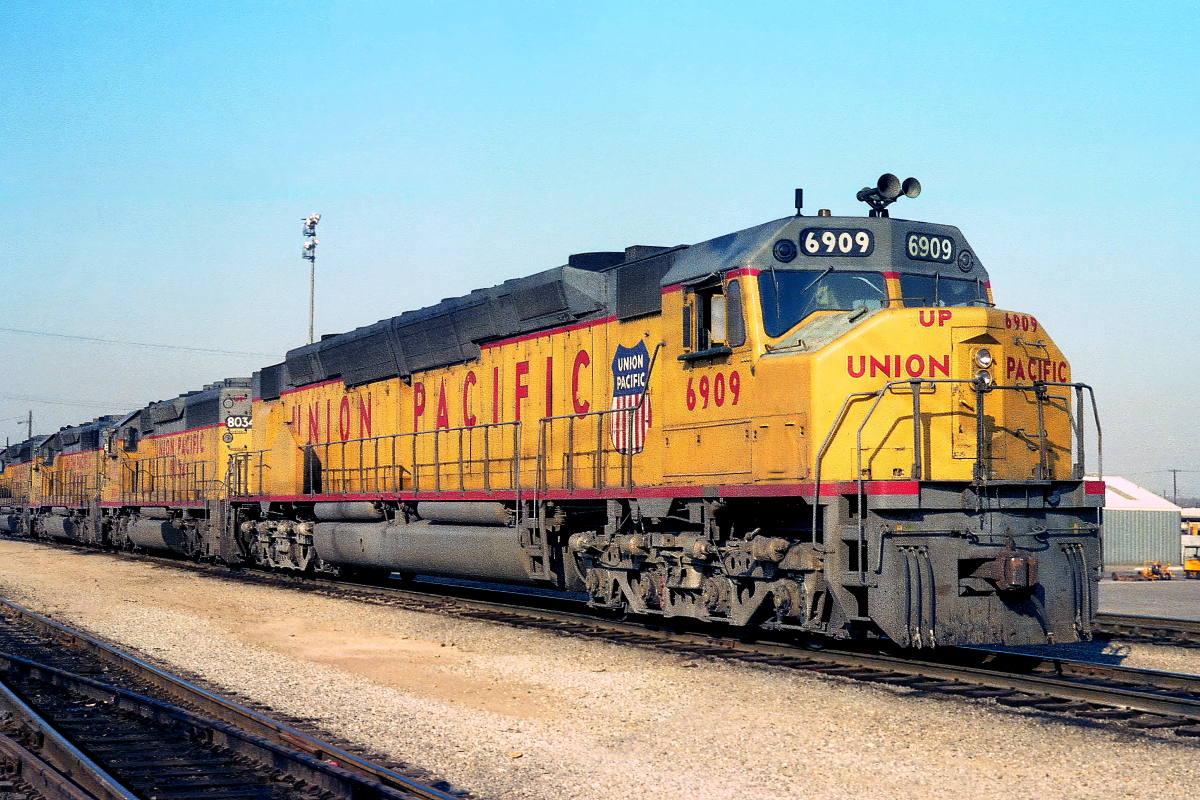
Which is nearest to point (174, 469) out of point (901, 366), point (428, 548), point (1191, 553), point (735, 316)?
point (428, 548)

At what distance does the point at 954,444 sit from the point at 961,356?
701mm

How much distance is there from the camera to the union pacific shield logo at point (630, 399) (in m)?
11.4

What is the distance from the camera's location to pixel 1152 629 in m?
12.3

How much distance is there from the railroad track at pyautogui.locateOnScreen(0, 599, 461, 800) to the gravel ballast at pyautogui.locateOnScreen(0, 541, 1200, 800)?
0.49m

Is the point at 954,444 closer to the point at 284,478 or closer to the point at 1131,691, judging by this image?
the point at 1131,691

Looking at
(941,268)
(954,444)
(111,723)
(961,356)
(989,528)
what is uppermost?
(941,268)

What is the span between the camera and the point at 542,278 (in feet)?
44.1

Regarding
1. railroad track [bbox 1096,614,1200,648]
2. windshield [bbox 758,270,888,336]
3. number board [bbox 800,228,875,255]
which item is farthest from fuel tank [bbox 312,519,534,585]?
railroad track [bbox 1096,614,1200,648]

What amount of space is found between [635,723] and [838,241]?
4.67m

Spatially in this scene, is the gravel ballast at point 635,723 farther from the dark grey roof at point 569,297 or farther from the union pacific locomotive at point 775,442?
the dark grey roof at point 569,297

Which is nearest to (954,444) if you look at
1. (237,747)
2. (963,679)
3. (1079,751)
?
(963,679)

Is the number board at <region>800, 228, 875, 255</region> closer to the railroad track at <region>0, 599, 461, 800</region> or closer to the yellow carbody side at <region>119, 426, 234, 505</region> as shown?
the railroad track at <region>0, 599, 461, 800</region>

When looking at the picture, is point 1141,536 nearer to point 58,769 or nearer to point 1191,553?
point 1191,553

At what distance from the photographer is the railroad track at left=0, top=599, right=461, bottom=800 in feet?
18.9
